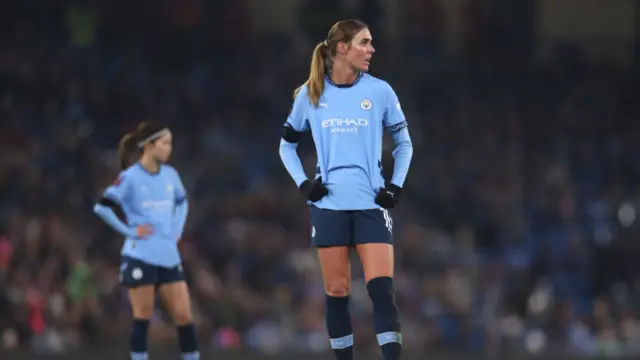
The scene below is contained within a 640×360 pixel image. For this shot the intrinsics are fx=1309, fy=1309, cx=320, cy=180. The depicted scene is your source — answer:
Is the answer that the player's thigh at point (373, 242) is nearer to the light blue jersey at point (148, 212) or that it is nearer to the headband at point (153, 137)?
the light blue jersey at point (148, 212)

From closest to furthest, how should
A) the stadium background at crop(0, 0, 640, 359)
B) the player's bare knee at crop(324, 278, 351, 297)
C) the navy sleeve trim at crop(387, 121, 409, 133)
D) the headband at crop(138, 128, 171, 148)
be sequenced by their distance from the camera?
the player's bare knee at crop(324, 278, 351, 297) → the navy sleeve trim at crop(387, 121, 409, 133) → the headband at crop(138, 128, 171, 148) → the stadium background at crop(0, 0, 640, 359)

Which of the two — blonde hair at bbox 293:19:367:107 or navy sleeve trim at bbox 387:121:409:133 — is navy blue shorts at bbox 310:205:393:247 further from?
blonde hair at bbox 293:19:367:107

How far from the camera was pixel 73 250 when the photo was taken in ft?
45.2

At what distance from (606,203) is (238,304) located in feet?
15.2

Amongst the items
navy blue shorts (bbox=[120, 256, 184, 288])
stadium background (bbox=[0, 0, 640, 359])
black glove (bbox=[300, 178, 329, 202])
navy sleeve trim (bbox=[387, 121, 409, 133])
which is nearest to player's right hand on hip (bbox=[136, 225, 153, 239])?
navy blue shorts (bbox=[120, 256, 184, 288])

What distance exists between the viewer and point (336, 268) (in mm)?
7238

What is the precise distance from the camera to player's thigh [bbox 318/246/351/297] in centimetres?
723

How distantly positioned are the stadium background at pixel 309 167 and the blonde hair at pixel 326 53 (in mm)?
4817

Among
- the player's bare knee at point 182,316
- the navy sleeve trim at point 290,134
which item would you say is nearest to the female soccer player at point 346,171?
the navy sleeve trim at point 290,134

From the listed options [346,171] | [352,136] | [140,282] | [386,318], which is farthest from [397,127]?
[140,282]

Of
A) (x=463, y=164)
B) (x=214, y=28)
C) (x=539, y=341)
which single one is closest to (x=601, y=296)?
(x=539, y=341)

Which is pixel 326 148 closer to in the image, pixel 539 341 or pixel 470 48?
pixel 539 341

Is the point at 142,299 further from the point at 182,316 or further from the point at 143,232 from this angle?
the point at 143,232

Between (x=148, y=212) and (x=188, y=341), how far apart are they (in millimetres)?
972
